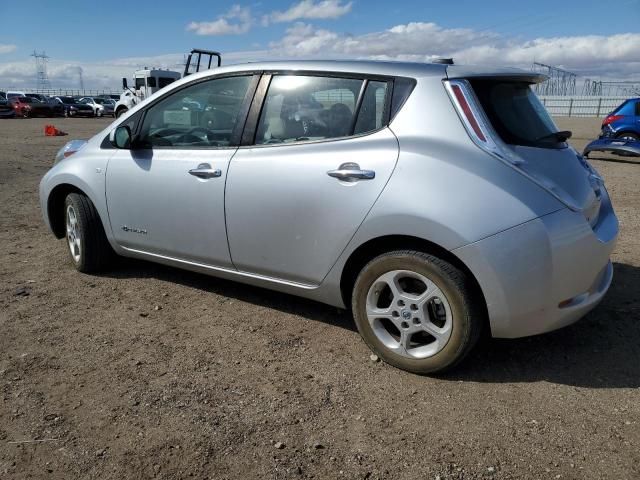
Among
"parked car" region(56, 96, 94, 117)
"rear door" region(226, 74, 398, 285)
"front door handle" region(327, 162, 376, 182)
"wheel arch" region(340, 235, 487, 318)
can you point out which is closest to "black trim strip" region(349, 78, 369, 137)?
"rear door" region(226, 74, 398, 285)

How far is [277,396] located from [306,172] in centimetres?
128

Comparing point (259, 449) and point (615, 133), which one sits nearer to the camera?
point (259, 449)

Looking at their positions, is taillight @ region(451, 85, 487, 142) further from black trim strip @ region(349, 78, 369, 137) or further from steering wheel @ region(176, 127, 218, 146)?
steering wheel @ region(176, 127, 218, 146)

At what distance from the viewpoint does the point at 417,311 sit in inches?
120

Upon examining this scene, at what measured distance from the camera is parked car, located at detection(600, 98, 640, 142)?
13953 mm

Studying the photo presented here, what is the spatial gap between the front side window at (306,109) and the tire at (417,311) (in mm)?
856

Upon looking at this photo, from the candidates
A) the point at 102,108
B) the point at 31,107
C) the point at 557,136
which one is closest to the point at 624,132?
the point at 557,136

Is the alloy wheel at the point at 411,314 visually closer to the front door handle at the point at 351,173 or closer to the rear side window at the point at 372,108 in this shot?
the front door handle at the point at 351,173

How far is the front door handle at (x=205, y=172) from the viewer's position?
3645 mm

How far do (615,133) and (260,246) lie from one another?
13572 mm

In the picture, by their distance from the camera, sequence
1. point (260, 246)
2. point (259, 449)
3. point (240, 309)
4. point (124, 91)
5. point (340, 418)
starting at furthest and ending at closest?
1. point (124, 91)
2. point (240, 309)
3. point (260, 246)
4. point (340, 418)
5. point (259, 449)

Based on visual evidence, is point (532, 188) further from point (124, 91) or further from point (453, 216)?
point (124, 91)

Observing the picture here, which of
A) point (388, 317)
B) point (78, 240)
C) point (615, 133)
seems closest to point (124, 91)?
point (615, 133)

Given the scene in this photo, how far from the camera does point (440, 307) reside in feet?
10.0
